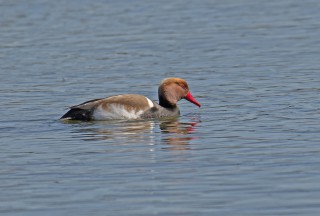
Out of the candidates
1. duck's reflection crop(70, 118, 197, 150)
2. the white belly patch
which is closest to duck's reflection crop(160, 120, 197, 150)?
duck's reflection crop(70, 118, 197, 150)

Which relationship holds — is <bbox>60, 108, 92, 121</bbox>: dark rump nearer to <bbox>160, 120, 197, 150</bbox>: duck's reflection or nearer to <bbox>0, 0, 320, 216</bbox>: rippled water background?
<bbox>0, 0, 320, 216</bbox>: rippled water background

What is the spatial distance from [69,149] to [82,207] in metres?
3.12

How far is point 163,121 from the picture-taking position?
15352mm

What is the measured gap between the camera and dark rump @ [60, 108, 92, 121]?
15023 millimetres

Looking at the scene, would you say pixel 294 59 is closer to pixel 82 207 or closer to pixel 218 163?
pixel 218 163

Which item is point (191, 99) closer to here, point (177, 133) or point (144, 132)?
point (177, 133)

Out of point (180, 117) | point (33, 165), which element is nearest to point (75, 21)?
point (180, 117)

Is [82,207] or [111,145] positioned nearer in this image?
[82,207]

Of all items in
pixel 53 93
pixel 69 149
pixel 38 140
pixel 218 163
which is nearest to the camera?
pixel 218 163


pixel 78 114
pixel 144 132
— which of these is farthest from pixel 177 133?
pixel 78 114

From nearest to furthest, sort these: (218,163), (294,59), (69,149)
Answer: (218,163), (69,149), (294,59)

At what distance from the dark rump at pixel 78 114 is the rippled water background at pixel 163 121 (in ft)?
0.55

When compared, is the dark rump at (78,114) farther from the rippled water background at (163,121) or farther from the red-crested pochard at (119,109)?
the rippled water background at (163,121)

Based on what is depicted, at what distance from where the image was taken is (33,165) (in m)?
11.6
